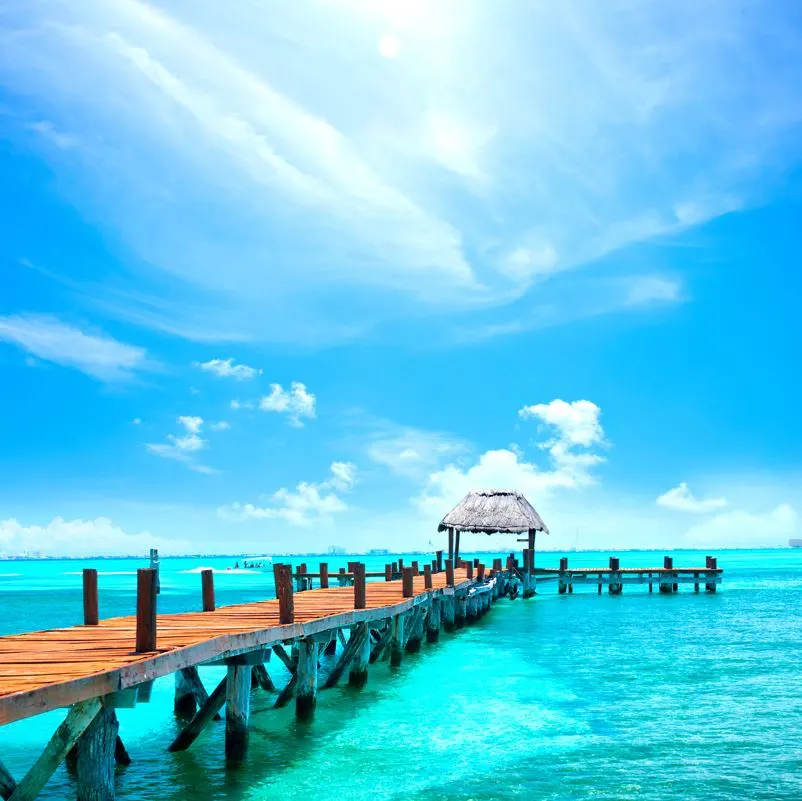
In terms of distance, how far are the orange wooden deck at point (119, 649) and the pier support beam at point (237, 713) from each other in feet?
2.02

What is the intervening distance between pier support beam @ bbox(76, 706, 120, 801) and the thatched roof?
3368cm

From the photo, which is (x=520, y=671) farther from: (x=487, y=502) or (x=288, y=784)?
(x=487, y=502)

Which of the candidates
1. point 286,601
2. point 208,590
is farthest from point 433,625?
point 286,601

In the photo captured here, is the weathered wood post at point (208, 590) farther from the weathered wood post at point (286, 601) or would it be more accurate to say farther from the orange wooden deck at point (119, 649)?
the weathered wood post at point (286, 601)

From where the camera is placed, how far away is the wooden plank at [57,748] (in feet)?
23.8

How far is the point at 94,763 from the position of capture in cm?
787

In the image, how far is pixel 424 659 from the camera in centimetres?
2159

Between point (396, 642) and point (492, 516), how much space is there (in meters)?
21.9

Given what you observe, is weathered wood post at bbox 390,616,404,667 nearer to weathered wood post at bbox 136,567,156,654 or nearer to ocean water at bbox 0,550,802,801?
ocean water at bbox 0,550,802,801

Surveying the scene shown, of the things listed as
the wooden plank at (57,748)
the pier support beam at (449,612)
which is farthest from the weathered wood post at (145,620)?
the pier support beam at (449,612)

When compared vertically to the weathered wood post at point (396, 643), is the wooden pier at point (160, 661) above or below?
above

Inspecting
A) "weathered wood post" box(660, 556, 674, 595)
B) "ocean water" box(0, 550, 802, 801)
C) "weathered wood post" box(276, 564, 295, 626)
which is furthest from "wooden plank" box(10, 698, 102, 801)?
"weathered wood post" box(660, 556, 674, 595)

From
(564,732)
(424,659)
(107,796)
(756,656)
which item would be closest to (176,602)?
(424,659)

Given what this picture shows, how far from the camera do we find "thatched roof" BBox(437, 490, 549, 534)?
1618 inches
